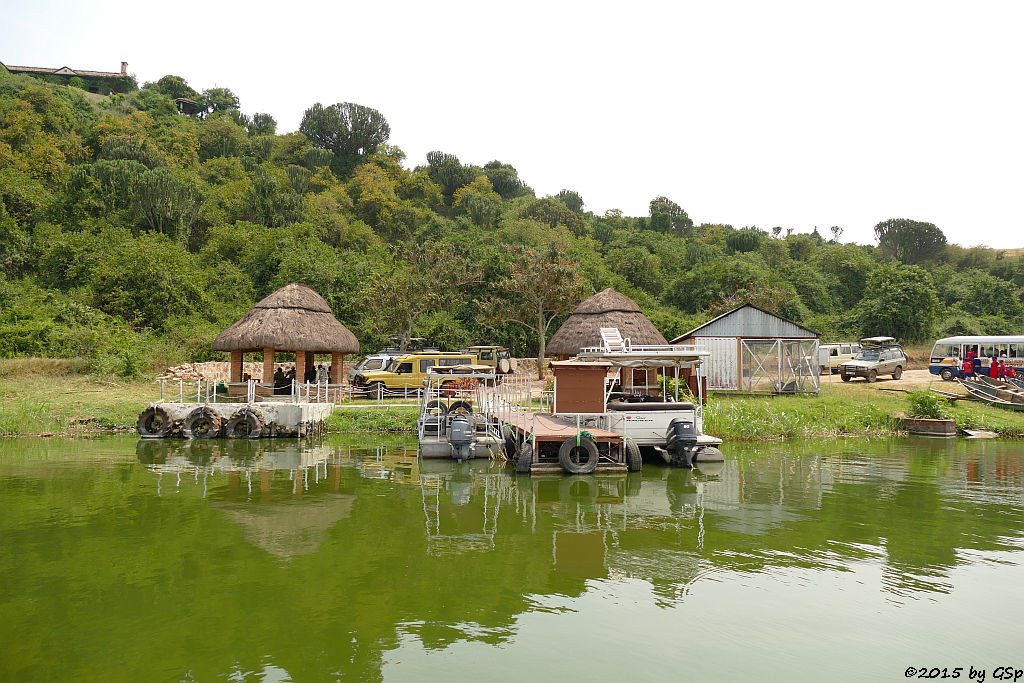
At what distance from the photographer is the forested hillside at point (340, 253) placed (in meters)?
33.4

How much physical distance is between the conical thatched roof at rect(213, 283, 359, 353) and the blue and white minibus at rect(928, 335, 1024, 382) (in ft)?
88.1

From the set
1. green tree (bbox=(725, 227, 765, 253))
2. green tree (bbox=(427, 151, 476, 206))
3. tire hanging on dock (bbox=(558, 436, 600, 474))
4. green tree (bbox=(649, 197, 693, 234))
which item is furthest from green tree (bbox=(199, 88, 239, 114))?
tire hanging on dock (bbox=(558, 436, 600, 474))

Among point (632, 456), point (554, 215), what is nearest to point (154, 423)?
point (632, 456)

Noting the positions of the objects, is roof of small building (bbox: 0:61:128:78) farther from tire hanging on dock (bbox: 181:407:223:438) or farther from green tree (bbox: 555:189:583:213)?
tire hanging on dock (bbox: 181:407:223:438)

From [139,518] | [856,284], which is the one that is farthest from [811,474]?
[856,284]

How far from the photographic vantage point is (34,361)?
26.9m

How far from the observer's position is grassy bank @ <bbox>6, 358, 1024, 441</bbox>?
20172 mm

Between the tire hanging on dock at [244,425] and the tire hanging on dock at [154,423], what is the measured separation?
6.00 feet

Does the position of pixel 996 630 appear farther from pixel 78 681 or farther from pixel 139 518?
pixel 139 518

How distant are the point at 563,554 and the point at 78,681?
19.5 feet

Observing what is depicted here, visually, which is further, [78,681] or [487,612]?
[487,612]

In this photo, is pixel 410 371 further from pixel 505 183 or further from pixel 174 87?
pixel 174 87

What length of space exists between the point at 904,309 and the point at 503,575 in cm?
4114

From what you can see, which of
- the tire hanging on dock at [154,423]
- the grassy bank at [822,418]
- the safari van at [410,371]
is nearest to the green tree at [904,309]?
the grassy bank at [822,418]
